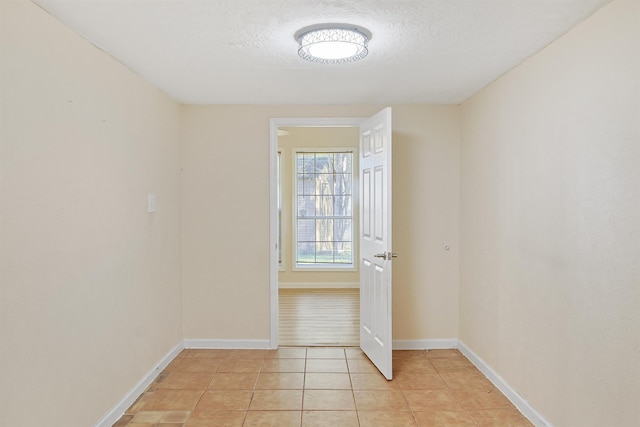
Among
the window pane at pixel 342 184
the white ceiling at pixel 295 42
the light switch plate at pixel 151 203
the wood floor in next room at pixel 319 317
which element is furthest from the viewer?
the window pane at pixel 342 184

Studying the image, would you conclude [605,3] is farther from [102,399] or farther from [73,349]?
[102,399]

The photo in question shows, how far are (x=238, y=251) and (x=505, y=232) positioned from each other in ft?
7.62

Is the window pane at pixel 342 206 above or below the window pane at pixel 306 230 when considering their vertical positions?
above

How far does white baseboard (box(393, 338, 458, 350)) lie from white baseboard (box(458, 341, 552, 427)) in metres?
0.15

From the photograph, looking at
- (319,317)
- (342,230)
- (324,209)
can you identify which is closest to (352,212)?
(342,230)

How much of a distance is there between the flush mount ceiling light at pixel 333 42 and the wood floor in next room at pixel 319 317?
2.72 metres

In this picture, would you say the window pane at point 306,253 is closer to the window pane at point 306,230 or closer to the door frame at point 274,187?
the window pane at point 306,230

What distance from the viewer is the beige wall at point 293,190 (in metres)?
6.82

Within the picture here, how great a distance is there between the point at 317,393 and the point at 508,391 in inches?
52.2

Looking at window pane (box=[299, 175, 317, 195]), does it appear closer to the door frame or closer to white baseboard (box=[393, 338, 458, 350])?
the door frame

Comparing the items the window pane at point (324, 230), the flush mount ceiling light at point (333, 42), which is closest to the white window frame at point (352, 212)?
the window pane at point (324, 230)

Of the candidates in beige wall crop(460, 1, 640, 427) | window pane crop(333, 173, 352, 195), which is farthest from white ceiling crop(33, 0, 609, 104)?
window pane crop(333, 173, 352, 195)

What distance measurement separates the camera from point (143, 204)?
3.22 meters

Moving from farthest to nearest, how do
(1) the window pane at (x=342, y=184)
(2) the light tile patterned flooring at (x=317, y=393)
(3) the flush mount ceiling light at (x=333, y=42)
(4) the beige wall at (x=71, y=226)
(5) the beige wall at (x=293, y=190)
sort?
1. (1) the window pane at (x=342, y=184)
2. (5) the beige wall at (x=293, y=190)
3. (2) the light tile patterned flooring at (x=317, y=393)
4. (3) the flush mount ceiling light at (x=333, y=42)
5. (4) the beige wall at (x=71, y=226)
